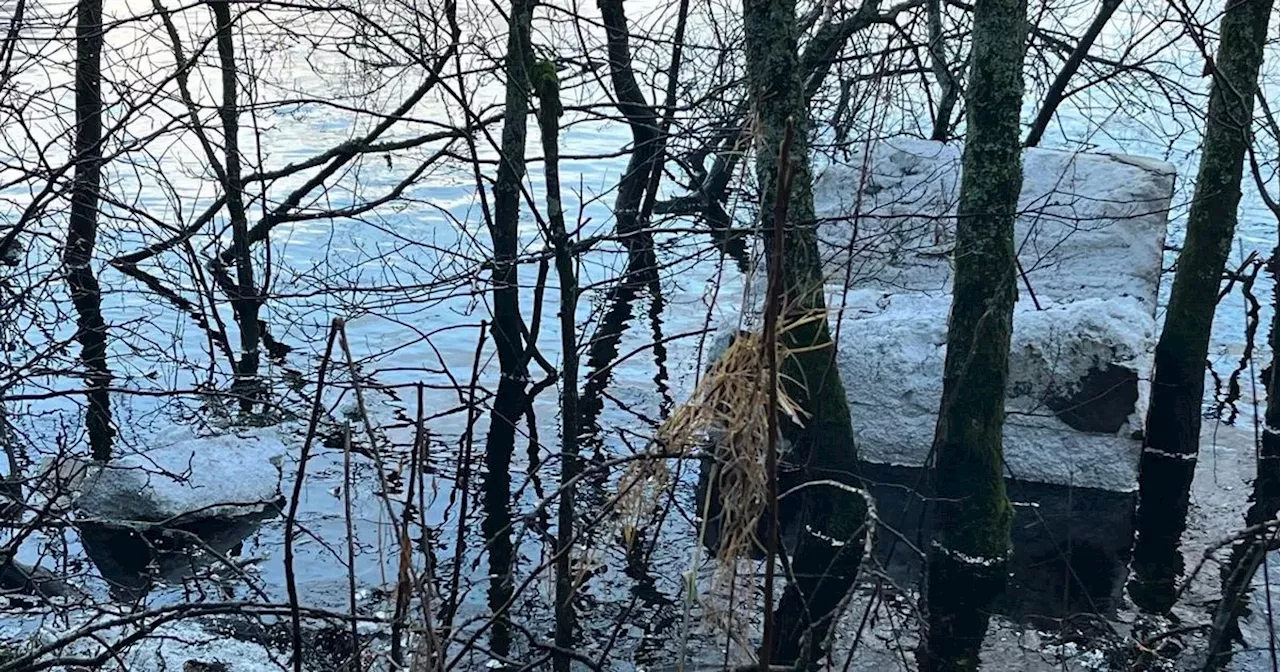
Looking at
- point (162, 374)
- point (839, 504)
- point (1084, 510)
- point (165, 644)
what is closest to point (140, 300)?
point (162, 374)

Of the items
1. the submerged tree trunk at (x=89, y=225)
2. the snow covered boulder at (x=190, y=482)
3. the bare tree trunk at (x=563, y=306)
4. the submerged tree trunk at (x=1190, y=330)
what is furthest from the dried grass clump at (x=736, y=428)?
the snow covered boulder at (x=190, y=482)

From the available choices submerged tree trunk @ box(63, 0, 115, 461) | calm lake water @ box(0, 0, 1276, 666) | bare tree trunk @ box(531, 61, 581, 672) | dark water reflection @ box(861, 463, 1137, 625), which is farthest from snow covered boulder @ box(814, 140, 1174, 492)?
submerged tree trunk @ box(63, 0, 115, 461)

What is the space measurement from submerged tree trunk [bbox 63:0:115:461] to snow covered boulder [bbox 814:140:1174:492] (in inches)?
176

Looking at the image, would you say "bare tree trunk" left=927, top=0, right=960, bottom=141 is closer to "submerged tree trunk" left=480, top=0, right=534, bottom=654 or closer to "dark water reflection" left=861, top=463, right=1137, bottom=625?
"dark water reflection" left=861, top=463, right=1137, bottom=625

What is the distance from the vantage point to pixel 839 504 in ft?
24.5

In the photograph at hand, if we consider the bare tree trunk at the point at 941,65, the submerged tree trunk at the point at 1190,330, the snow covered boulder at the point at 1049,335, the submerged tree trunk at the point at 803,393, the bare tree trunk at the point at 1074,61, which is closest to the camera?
the submerged tree trunk at the point at 803,393

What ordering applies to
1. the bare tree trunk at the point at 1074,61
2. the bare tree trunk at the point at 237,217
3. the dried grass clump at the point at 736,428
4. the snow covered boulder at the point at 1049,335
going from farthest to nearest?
the bare tree trunk at the point at 1074,61, the bare tree trunk at the point at 237,217, the snow covered boulder at the point at 1049,335, the dried grass clump at the point at 736,428

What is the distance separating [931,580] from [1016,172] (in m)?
2.43

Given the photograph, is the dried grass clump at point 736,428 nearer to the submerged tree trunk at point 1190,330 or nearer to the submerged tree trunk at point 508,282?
the submerged tree trunk at point 508,282

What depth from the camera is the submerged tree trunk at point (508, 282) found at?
27.3ft

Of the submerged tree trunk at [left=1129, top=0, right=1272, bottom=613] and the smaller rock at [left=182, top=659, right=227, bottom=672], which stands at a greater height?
the submerged tree trunk at [left=1129, top=0, right=1272, bottom=613]

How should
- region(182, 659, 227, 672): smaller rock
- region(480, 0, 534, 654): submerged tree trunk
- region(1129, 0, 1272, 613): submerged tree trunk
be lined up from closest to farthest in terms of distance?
region(182, 659, 227, 672): smaller rock, region(1129, 0, 1272, 613): submerged tree trunk, region(480, 0, 534, 654): submerged tree trunk

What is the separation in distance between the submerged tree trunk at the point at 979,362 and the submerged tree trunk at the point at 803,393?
57 cm

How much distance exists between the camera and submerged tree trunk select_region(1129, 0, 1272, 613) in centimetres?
764
